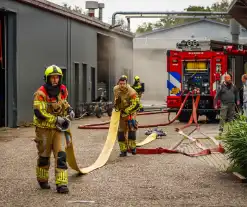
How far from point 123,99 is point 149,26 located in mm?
88606

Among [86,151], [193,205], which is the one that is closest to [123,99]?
[86,151]

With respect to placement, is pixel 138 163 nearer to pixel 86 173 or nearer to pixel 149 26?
pixel 86 173

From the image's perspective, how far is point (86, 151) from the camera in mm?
14742

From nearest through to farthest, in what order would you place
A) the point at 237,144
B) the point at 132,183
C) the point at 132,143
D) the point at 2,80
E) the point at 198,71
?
the point at 132,183 → the point at 237,144 → the point at 132,143 → the point at 2,80 → the point at 198,71

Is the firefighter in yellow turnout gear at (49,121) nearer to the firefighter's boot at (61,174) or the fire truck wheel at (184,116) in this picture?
the firefighter's boot at (61,174)

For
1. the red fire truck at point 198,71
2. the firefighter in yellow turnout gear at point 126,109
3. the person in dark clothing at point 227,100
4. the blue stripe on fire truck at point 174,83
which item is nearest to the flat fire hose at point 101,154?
the firefighter in yellow turnout gear at point 126,109

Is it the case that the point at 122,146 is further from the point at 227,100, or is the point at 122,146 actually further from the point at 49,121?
the point at 227,100

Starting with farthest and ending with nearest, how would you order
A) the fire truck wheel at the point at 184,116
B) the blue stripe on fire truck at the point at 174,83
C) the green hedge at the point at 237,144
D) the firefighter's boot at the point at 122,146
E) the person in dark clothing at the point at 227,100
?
the fire truck wheel at the point at 184,116 < the blue stripe on fire truck at the point at 174,83 < the person in dark clothing at the point at 227,100 < the firefighter's boot at the point at 122,146 < the green hedge at the point at 237,144

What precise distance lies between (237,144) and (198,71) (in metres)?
14.4

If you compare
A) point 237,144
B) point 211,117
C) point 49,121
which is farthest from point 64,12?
point 49,121

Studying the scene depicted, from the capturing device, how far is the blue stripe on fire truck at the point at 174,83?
2462 centimetres

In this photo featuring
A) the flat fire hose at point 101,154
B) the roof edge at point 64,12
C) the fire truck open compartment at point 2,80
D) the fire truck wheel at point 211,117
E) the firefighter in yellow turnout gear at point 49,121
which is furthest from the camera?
the fire truck wheel at point 211,117

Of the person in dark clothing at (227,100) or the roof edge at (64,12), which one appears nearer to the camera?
the person in dark clothing at (227,100)

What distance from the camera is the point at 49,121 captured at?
942 centimetres
